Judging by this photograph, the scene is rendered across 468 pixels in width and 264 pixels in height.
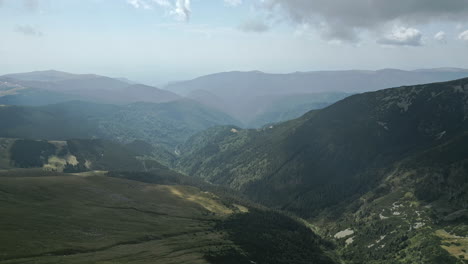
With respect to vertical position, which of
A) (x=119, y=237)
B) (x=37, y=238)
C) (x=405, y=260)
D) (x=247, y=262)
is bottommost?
(x=405, y=260)

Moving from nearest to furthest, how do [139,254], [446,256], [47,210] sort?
1. [139,254]
2. [446,256]
3. [47,210]

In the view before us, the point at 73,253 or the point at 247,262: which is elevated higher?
the point at 73,253

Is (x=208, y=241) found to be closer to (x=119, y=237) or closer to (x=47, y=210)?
(x=119, y=237)

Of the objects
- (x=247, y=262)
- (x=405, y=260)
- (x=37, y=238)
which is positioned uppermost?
(x=37, y=238)

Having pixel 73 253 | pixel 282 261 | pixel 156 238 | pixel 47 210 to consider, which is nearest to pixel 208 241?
pixel 156 238

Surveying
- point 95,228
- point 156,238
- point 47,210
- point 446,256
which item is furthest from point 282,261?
point 47,210

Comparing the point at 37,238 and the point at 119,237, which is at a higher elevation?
the point at 37,238

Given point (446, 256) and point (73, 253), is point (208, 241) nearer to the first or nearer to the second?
point (73, 253)

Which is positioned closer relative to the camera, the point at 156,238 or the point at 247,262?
the point at 247,262

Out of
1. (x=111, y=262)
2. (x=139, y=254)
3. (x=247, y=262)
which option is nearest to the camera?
(x=111, y=262)
